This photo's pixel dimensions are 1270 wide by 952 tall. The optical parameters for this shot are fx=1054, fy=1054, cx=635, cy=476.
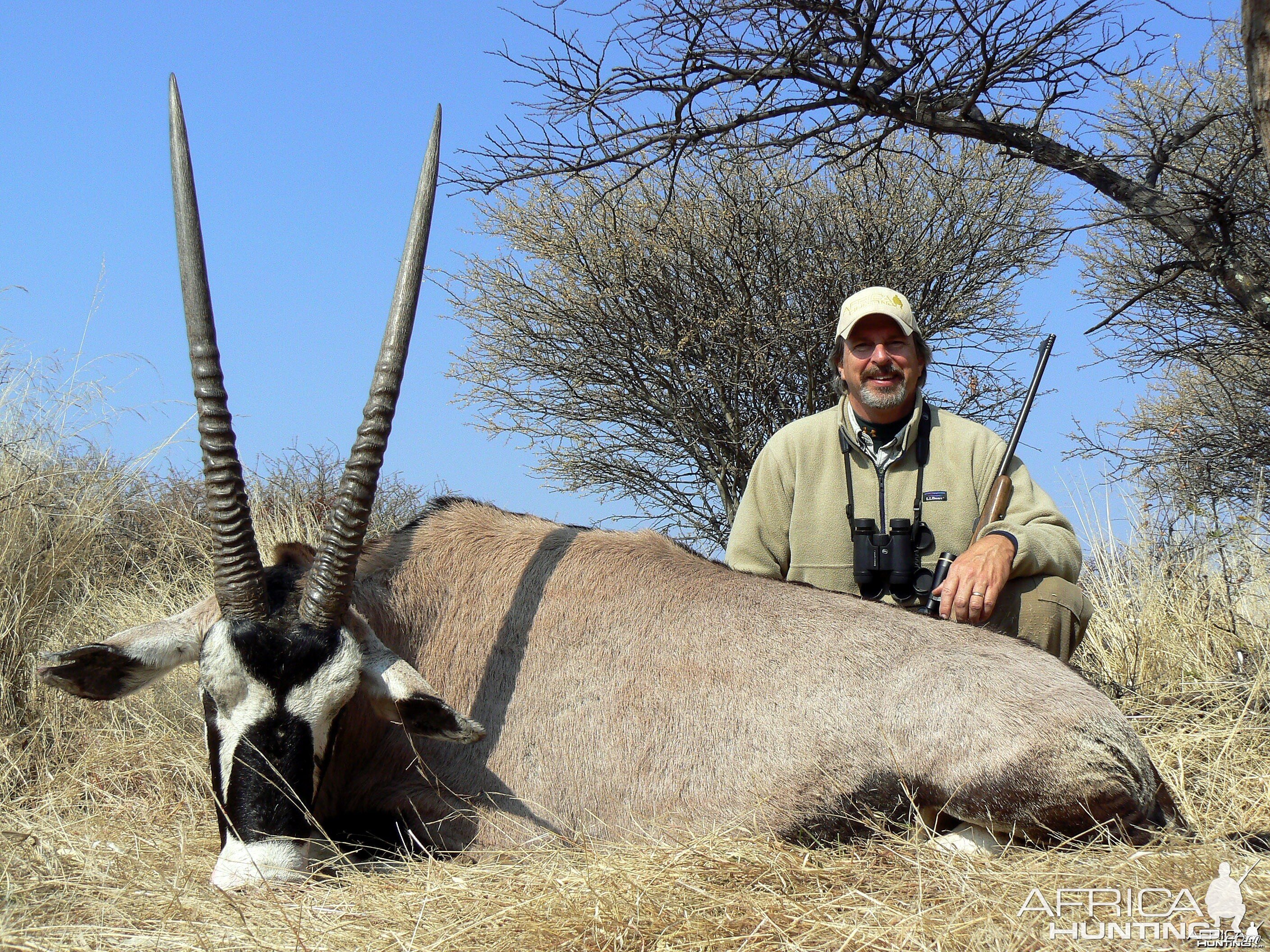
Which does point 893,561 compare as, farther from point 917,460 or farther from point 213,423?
point 213,423

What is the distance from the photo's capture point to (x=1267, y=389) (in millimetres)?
10445

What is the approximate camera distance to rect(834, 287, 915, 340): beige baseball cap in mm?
Result: 4887

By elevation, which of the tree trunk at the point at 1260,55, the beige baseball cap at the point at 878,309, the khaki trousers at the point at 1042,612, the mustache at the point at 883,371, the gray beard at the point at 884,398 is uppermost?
the tree trunk at the point at 1260,55

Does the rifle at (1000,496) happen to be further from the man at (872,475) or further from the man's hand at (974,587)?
the man's hand at (974,587)

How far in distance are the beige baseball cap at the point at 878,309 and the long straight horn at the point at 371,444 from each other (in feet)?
6.95

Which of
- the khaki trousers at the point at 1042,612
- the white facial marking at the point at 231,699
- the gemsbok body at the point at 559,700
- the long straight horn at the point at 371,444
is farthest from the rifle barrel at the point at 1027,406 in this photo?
the white facial marking at the point at 231,699

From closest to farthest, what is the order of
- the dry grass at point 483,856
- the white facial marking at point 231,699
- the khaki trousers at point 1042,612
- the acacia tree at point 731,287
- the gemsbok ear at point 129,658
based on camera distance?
the dry grass at point 483,856, the white facial marking at point 231,699, the gemsbok ear at point 129,658, the khaki trousers at point 1042,612, the acacia tree at point 731,287

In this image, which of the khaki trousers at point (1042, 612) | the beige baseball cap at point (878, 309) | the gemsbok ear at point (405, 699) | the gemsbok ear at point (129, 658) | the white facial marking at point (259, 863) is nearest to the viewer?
the white facial marking at point (259, 863)

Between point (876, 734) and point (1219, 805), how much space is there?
1.78 meters

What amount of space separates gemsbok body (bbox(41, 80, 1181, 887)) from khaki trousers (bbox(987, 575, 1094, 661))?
2.59ft

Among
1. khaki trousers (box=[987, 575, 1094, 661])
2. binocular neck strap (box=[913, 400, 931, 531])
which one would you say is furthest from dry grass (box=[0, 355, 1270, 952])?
binocular neck strap (box=[913, 400, 931, 531])

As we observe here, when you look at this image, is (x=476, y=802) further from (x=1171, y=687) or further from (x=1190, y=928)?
(x=1171, y=687)

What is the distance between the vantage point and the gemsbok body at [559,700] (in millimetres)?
3088

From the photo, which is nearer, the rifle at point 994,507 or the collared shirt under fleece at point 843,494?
the rifle at point 994,507
